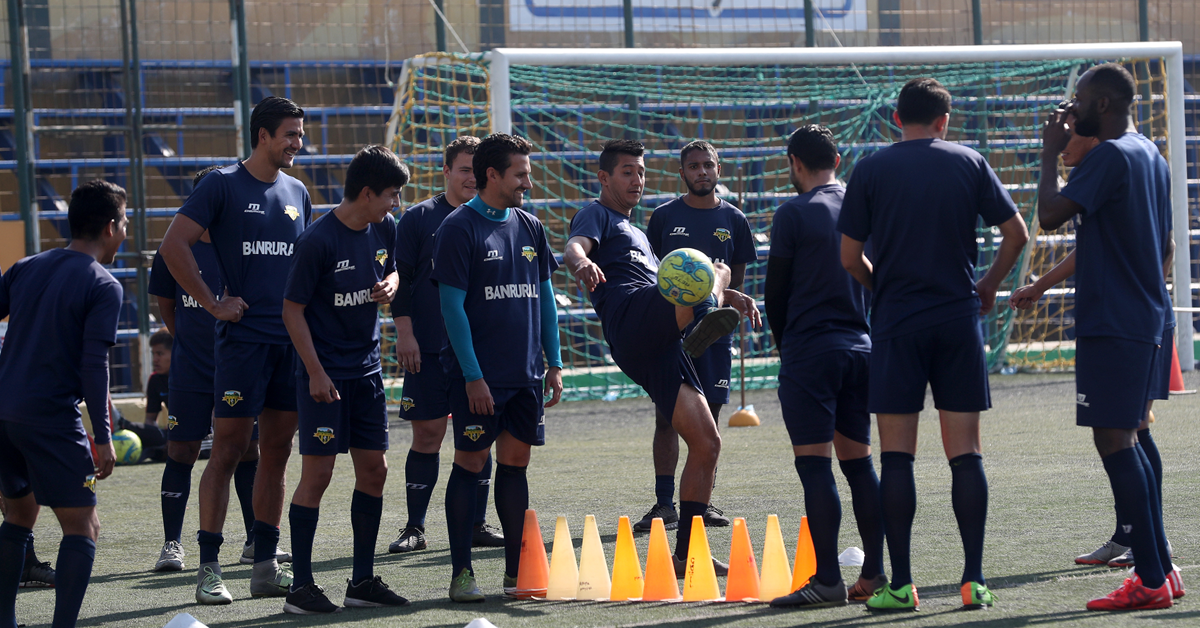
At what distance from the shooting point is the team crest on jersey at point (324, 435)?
5.05 metres

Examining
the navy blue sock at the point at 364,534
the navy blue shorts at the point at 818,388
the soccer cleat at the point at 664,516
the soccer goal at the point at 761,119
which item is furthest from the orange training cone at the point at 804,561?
the soccer goal at the point at 761,119

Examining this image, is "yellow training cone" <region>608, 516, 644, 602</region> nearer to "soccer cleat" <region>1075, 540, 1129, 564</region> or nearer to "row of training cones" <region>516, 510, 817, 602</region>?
"row of training cones" <region>516, 510, 817, 602</region>

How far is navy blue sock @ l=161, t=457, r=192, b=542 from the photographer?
6234 mm

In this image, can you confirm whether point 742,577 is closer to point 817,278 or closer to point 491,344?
point 817,278

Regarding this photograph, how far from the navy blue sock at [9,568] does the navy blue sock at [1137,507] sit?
386 centimetres

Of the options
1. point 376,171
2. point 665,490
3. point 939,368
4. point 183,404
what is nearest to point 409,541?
point 183,404

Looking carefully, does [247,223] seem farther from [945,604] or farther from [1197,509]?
[1197,509]

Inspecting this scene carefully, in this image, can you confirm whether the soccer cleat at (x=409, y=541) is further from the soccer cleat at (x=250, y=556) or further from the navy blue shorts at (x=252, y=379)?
the navy blue shorts at (x=252, y=379)

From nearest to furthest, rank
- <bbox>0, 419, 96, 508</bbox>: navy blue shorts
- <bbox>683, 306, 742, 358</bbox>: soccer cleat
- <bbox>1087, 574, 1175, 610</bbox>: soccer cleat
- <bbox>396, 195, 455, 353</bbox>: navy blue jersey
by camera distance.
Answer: <bbox>1087, 574, 1175, 610</bbox>: soccer cleat → <bbox>0, 419, 96, 508</bbox>: navy blue shorts → <bbox>683, 306, 742, 358</bbox>: soccer cleat → <bbox>396, 195, 455, 353</bbox>: navy blue jersey

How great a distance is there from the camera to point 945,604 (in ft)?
15.0

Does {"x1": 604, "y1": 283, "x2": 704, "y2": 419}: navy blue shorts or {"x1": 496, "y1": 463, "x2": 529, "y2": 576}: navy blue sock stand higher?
{"x1": 604, "y1": 283, "x2": 704, "y2": 419}: navy blue shorts

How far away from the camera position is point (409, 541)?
6.48 metres

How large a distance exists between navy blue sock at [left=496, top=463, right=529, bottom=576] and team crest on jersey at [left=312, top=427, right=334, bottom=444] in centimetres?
68

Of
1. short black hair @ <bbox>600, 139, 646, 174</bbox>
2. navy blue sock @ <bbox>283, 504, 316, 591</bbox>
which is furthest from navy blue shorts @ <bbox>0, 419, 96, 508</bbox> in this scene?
short black hair @ <bbox>600, 139, 646, 174</bbox>
